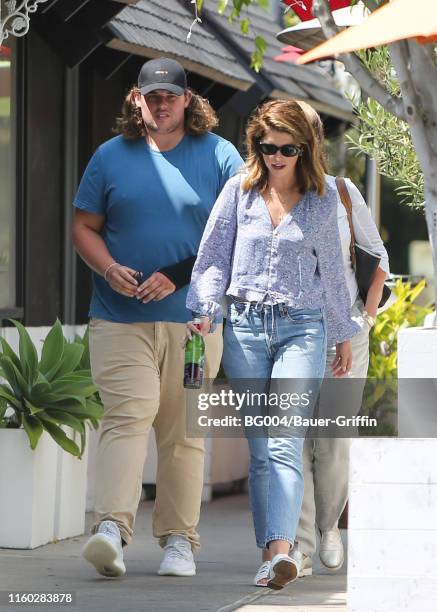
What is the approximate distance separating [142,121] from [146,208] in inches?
15.7

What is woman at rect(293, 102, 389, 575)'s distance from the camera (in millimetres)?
6422

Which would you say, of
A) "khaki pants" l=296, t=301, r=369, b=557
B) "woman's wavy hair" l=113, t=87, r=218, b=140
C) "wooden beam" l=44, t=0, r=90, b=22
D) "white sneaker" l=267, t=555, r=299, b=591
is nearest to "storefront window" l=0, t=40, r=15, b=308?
"wooden beam" l=44, t=0, r=90, b=22

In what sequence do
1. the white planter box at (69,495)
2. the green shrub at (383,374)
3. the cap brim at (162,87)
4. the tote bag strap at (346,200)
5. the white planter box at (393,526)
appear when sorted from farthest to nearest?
the green shrub at (383,374) < the white planter box at (69,495) < the tote bag strap at (346,200) < the cap brim at (162,87) < the white planter box at (393,526)

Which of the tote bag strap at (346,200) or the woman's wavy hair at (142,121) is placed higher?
the woman's wavy hair at (142,121)

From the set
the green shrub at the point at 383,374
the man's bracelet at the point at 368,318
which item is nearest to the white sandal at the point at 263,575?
the man's bracelet at the point at 368,318

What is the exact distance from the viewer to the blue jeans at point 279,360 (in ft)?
Answer: 19.0

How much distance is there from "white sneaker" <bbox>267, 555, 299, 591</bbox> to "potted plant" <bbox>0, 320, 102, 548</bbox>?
1.76m

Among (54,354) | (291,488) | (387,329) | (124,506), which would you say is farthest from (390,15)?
(387,329)

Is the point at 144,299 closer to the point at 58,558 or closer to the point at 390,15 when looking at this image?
the point at 58,558

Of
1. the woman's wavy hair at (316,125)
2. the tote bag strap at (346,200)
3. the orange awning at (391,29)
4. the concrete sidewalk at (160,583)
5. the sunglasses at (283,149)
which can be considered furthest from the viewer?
the tote bag strap at (346,200)

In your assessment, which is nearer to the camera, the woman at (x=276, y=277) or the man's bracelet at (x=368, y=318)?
the woman at (x=276, y=277)

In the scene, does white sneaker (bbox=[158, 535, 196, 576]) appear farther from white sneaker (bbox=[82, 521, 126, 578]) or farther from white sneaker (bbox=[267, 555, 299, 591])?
white sneaker (bbox=[267, 555, 299, 591])

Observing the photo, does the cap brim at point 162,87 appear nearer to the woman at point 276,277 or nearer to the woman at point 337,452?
the woman at point 276,277

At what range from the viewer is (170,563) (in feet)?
20.9
